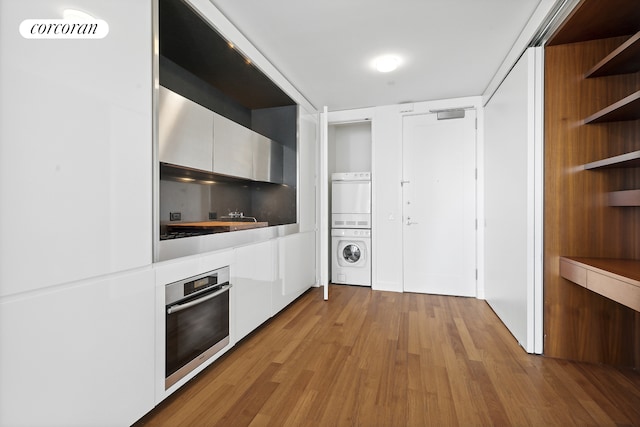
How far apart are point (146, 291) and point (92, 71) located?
1014mm

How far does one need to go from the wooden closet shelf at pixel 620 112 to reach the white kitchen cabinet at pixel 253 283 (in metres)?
2.59

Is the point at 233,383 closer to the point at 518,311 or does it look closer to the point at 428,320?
the point at 428,320

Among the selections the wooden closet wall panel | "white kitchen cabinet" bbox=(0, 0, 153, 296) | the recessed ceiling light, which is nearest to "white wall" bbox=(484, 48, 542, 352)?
the wooden closet wall panel

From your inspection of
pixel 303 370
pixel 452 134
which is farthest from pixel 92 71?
pixel 452 134

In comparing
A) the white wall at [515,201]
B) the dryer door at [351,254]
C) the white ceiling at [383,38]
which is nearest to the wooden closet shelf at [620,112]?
the white wall at [515,201]

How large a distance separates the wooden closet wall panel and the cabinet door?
251 centimetres

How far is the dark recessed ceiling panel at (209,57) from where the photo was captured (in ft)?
6.34

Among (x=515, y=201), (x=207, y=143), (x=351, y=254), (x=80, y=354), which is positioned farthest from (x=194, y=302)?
(x=351, y=254)

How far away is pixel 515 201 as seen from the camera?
253cm

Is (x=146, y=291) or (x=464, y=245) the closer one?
(x=146, y=291)

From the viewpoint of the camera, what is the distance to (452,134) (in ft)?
12.6

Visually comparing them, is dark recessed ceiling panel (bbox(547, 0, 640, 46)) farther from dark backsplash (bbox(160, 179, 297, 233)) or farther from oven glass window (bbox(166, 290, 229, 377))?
oven glass window (bbox(166, 290, 229, 377))

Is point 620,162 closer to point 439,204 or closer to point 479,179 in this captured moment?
point 479,179

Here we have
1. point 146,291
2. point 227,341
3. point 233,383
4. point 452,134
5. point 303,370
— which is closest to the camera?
point 146,291
